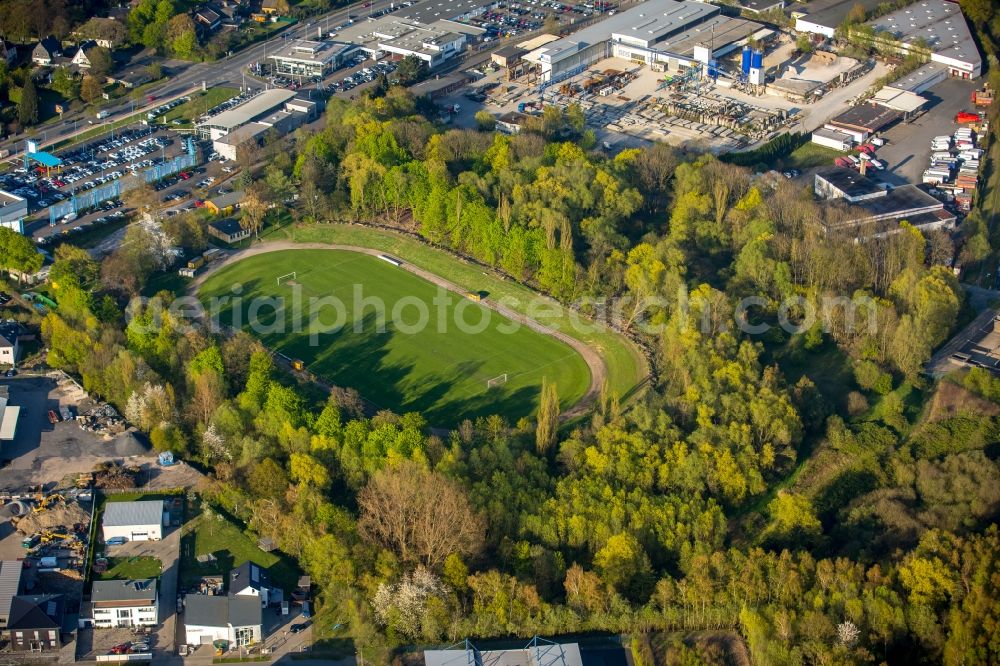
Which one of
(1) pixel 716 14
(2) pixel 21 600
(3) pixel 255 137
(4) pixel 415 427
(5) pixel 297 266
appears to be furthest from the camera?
(1) pixel 716 14

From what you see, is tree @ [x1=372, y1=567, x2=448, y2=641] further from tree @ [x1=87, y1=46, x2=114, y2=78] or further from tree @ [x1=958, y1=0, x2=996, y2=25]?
tree @ [x1=958, y1=0, x2=996, y2=25]

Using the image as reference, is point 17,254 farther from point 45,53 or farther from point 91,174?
point 45,53

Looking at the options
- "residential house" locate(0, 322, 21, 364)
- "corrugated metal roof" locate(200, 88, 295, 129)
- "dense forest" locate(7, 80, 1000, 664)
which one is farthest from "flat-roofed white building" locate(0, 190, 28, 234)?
"corrugated metal roof" locate(200, 88, 295, 129)

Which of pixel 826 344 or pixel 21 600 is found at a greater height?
pixel 21 600

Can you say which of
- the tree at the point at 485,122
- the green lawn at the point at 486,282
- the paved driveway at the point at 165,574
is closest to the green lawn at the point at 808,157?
the tree at the point at 485,122

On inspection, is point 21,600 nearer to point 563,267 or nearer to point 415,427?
point 415,427

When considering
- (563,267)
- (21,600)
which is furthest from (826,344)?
(21,600)

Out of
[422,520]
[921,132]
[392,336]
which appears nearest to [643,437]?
[422,520]
